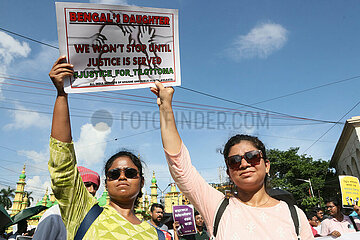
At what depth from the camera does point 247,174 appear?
169 cm

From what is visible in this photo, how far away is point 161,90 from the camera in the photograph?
6.35 ft

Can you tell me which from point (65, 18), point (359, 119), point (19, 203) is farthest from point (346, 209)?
point (19, 203)

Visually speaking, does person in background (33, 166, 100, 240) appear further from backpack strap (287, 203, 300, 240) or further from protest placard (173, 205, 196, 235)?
protest placard (173, 205, 196, 235)

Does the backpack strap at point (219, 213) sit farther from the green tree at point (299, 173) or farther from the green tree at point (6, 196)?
the green tree at point (6, 196)

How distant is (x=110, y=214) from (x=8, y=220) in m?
2.01

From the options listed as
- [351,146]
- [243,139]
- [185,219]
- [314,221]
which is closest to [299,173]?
[351,146]

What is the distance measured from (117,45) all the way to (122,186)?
3.60ft

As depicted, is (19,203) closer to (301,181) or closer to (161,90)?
(161,90)

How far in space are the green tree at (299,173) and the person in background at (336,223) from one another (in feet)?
91.9

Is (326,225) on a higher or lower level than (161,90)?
lower

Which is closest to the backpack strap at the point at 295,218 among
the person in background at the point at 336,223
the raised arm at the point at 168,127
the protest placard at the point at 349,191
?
the raised arm at the point at 168,127

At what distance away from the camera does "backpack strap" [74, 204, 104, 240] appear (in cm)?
163

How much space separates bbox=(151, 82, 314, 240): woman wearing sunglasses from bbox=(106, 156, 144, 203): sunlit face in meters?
0.48

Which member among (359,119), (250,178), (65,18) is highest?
(359,119)
